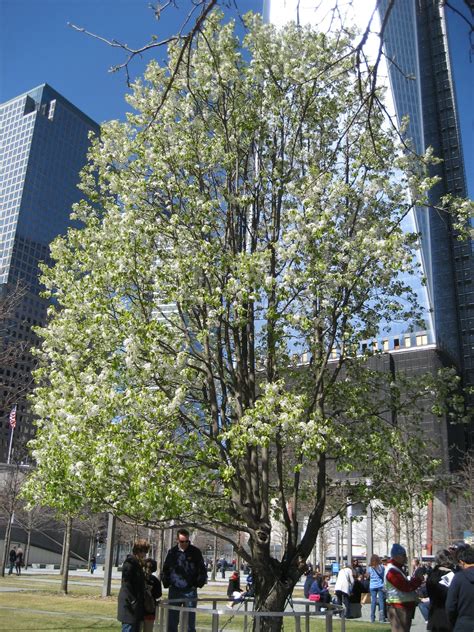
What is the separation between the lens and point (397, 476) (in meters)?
11.8

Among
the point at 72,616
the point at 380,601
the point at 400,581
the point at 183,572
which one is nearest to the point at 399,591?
the point at 400,581

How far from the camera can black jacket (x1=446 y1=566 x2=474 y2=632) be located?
6375mm

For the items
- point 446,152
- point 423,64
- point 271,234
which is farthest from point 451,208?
point 423,64

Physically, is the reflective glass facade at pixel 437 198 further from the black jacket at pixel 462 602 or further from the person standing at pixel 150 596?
the black jacket at pixel 462 602

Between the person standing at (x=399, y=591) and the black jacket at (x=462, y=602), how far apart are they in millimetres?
3051

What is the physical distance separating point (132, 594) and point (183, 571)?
1.35 meters

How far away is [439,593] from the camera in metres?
9.35

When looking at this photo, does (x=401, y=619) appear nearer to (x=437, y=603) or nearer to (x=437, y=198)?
→ (x=437, y=603)

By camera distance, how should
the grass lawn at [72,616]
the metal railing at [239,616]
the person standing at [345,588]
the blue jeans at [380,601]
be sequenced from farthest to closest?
the blue jeans at [380,601] → the person standing at [345,588] → the grass lawn at [72,616] → the metal railing at [239,616]

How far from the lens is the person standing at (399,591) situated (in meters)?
9.75

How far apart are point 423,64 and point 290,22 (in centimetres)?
10719

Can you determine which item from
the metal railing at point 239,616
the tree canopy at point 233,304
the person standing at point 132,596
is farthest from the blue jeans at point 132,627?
the tree canopy at point 233,304

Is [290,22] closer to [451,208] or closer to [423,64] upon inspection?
[451,208]

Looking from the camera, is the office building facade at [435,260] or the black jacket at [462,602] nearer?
the black jacket at [462,602]
